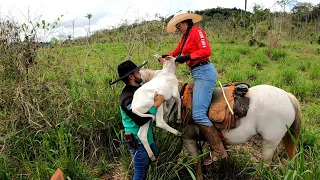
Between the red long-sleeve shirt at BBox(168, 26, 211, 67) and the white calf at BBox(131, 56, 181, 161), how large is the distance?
0.26 metres

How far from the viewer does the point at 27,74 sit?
4.70 metres

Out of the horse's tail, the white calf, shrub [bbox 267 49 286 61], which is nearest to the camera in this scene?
the white calf

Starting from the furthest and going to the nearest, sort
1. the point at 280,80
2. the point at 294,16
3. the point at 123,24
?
the point at 294,16 < the point at 280,80 < the point at 123,24

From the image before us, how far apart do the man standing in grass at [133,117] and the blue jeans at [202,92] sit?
1.72 feet

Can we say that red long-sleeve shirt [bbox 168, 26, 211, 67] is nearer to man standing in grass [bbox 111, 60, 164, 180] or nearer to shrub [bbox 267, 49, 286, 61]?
man standing in grass [bbox 111, 60, 164, 180]

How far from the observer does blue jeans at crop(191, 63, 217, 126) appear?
352 centimetres

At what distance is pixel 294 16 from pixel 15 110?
67.2ft

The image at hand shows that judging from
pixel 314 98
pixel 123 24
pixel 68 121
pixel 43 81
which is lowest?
pixel 314 98

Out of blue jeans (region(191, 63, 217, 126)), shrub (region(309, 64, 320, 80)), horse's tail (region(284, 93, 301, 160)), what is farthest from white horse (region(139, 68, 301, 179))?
shrub (region(309, 64, 320, 80))

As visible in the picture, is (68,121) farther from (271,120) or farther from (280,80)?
(280,80)

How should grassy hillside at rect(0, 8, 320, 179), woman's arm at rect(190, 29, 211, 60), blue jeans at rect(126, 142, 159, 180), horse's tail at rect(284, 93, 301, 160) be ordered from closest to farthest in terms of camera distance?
1. blue jeans at rect(126, 142, 159, 180)
2. woman's arm at rect(190, 29, 211, 60)
3. horse's tail at rect(284, 93, 301, 160)
4. grassy hillside at rect(0, 8, 320, 179)

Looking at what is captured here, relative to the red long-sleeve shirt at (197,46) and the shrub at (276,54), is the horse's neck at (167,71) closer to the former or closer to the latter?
the red long-sleeve shirt at (197,46)

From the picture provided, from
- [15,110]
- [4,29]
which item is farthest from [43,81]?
[4,29]

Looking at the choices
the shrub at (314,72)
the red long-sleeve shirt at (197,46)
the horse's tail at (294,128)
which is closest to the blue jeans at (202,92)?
the red long-sleeve shirt at (197,46)
